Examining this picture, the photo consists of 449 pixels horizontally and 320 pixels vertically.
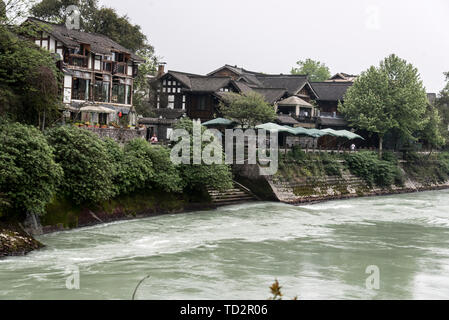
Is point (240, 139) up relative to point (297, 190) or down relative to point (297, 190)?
up

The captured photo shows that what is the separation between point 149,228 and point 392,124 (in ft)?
105

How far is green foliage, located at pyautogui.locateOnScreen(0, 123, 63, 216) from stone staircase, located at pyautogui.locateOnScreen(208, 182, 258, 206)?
1252cm

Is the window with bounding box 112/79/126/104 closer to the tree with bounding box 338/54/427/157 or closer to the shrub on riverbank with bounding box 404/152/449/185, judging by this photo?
the tree with bounding box 338/54/427/157

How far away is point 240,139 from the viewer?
4166 cm

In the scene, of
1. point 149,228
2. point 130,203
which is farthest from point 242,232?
point 130,203

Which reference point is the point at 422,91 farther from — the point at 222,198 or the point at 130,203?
the point at 130,203

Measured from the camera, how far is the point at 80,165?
84.1 ft

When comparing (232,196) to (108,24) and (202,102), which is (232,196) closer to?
(202,102)

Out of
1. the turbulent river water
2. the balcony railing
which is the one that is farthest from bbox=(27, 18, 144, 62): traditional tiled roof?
the balcony railing

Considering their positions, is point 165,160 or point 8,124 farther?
point 165,160

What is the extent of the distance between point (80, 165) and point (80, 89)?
18.4 meters

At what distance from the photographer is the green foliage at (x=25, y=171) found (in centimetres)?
2203

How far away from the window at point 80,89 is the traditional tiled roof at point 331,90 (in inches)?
1144

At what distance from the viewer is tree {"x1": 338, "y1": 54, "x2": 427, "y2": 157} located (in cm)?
5247
